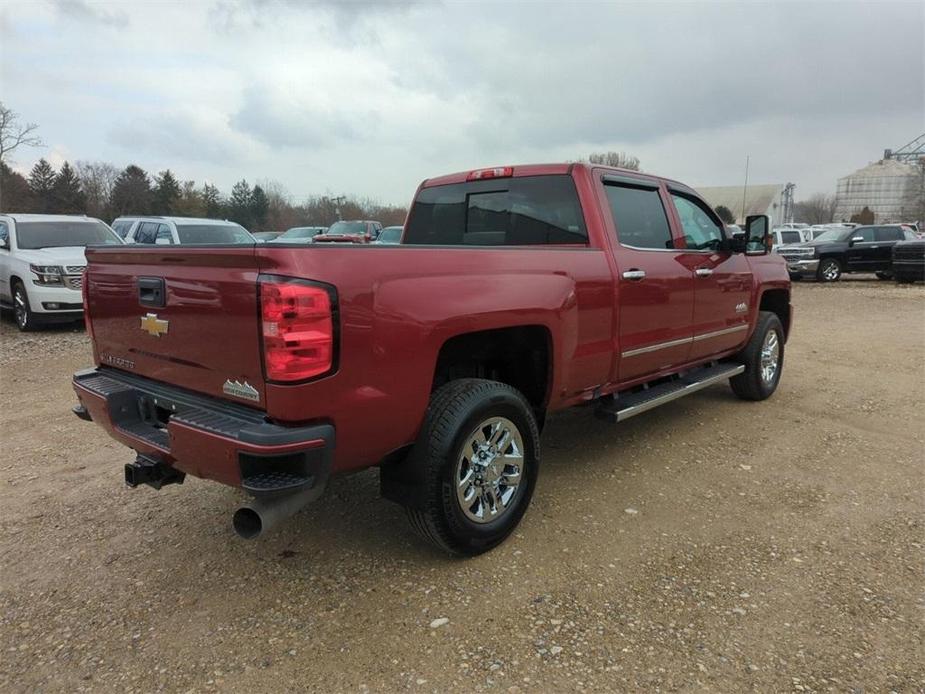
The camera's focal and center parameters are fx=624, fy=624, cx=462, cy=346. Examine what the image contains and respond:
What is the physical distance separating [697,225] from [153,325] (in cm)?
402

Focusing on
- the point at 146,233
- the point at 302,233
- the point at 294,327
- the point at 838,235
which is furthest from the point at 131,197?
the point at 294,327

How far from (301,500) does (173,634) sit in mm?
783

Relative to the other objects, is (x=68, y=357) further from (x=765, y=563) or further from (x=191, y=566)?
(x=765, y=563)

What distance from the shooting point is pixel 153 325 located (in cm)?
286

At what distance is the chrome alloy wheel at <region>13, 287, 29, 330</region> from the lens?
9586mm

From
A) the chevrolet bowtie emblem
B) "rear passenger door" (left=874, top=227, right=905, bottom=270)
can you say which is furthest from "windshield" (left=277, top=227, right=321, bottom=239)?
the chevrolet bowtie emblem

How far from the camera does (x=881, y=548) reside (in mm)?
3209

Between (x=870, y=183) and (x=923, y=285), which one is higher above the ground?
(x=870, y=183)

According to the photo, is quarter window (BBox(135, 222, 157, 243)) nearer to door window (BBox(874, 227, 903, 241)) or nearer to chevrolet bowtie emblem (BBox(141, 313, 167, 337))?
chevrolet bowtie emblem (BBox(141, 313, 167, 337))

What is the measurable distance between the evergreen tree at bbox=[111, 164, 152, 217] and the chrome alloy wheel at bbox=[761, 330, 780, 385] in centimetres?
6667

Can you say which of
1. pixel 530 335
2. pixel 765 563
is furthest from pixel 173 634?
pixel 765 563

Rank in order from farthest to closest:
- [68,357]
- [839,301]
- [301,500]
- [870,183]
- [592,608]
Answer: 1. [870,183]
2. [839,301]
3. [68,357]
4. [592,608]
5. [301,500]

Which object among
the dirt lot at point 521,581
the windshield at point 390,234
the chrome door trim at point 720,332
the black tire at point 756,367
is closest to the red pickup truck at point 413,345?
the chrome door trim at point 720,332

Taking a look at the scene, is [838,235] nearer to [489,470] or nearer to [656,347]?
[656,347]
